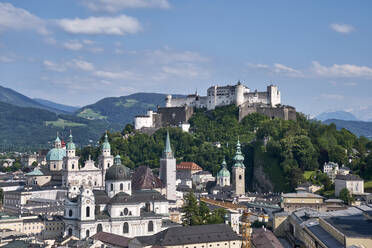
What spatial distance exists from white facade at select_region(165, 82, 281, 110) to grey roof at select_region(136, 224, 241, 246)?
6152cm

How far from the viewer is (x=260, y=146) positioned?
353ft

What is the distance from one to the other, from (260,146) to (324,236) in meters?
50.8

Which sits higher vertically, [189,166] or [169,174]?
[189,166]

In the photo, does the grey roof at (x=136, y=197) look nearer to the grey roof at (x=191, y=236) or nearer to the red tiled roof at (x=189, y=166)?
the grey roof at (x=191, y=236)

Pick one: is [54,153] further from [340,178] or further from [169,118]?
[340,178]

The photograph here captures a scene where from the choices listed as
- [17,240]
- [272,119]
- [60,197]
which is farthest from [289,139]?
[17,240]

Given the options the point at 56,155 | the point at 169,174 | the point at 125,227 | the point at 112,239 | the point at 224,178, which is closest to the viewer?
the point at 112,239

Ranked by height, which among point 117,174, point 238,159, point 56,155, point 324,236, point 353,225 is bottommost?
point 324,236

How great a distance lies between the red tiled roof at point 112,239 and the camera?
6111 cm

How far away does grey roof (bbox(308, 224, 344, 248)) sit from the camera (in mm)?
53222

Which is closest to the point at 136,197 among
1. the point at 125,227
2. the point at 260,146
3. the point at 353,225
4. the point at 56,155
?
the point at 125,227

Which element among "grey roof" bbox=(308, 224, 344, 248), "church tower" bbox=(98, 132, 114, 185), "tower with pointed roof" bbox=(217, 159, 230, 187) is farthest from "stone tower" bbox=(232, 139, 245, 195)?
"grey roof" bbox=(308, 224, 344, 248)

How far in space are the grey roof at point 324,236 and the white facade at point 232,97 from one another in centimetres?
6077

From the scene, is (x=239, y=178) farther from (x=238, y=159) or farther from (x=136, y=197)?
(x=136, y=197)
